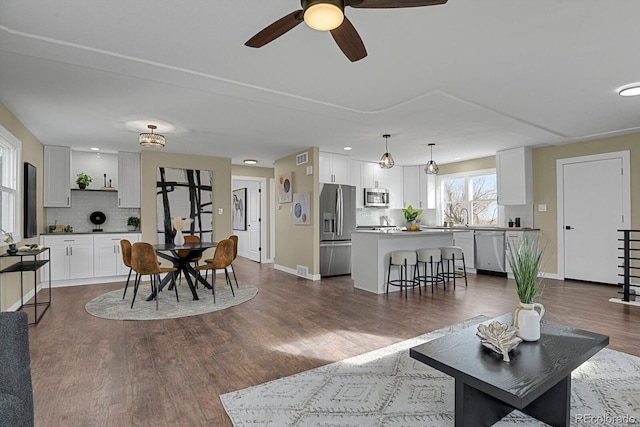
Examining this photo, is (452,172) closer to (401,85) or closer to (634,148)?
(634,148)

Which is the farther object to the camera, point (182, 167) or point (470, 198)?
point (470, 198)

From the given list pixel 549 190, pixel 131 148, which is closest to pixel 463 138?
pixel 549 190

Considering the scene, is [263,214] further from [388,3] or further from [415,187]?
[388,3]

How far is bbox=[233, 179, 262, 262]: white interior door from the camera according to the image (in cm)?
894

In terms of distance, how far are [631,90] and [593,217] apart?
288cm

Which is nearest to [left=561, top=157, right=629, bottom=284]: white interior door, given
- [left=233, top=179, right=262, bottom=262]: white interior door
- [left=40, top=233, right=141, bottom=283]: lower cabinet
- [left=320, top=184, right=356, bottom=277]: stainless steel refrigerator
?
[left=320, top=184, right=356, bottom=277]: stainless steel refrigerator

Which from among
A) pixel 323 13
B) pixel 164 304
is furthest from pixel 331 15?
pixel 164 304

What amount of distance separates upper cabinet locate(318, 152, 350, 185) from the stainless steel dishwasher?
2840mm

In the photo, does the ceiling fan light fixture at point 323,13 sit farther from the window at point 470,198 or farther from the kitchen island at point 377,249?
the window at point 470,198

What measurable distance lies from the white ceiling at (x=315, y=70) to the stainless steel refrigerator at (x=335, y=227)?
1.65 metres

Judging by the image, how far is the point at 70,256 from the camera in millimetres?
5789

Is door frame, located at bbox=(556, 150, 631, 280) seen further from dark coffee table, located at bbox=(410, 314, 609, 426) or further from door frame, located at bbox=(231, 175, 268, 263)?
door frame, located at bbox=(231, 175, 268, 263)

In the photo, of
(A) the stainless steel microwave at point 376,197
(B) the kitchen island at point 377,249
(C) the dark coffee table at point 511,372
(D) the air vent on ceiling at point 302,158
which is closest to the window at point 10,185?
(D) the air vent on ceiling at point 302,158

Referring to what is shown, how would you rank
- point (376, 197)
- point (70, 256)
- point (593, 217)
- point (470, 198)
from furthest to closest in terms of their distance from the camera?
point (376, 197) → point (470, 198) → point (70, 256) → point (593, 217)
